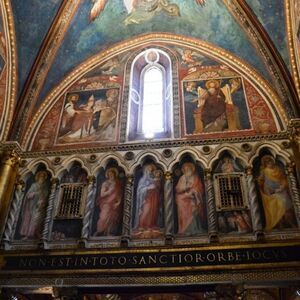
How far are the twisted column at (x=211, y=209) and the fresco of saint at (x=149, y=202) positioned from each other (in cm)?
111

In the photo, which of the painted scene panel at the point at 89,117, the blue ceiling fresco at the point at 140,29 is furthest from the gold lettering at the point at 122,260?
the blue ceiling fresco at the point at 140,29

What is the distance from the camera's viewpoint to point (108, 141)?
11.5 metres

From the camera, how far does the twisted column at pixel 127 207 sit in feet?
30.9

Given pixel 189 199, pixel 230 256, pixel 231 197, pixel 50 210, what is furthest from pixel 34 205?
pixel 230 256

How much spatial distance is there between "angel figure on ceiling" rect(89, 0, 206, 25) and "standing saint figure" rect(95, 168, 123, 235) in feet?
17.8

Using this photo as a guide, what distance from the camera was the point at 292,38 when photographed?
36.7ft

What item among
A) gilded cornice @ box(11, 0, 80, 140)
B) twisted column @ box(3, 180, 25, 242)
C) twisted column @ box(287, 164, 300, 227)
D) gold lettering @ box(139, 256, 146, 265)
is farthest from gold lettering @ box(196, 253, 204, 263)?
gilded cornice @ box(11, 0, 80, 140)

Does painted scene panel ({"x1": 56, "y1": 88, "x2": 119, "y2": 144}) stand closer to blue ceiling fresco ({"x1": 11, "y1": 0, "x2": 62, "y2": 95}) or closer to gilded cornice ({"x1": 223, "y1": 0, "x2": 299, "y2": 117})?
blue ceiling fresco ({"x1": 11, "y1": 0, "x2": 62, "y2": 95})

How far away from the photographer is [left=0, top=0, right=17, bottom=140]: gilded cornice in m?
11.8

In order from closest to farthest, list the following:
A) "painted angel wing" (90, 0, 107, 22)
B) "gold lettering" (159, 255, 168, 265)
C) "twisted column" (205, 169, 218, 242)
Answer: "gold lettering" (159, 255, 168, 265)
"twisted column" (205, 169, 218, 242)
"painted angel wing" (90, 0, 107, 22)

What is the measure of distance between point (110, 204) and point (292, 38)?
6441 millimetres

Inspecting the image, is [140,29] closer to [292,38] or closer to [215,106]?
[215,106]

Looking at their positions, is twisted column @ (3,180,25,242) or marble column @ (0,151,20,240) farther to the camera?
marble column @ (0,151,20,240)

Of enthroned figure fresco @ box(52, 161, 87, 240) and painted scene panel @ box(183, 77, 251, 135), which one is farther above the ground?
painted scene panel @ box(183, 77, 251, 135)
